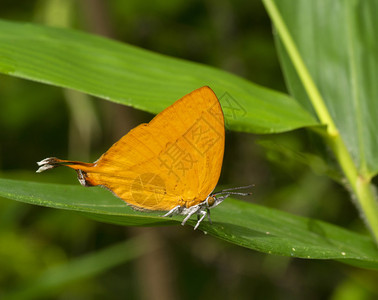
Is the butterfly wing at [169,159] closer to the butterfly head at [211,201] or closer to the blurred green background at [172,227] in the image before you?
the butterfly head at [211,201]

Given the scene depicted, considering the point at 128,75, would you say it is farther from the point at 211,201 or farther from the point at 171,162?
the point at 211,201

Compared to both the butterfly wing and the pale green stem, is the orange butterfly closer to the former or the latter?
the butterfly wing

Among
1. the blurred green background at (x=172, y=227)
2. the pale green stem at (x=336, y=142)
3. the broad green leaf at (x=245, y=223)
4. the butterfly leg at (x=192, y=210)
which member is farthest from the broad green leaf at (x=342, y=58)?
the blurred green background at (x=172, y=227)

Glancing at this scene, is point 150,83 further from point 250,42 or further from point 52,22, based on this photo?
point 250,42

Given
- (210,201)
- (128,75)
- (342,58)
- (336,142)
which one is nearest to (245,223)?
(210,201)

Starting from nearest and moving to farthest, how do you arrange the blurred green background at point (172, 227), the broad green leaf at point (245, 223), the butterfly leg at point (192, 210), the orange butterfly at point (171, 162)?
the broad green leaf at point (245, 223) → the orange butterfly at point (171, 162) → the butterfly leg at point (192, 210) → the blurred green background at point (172, 227)

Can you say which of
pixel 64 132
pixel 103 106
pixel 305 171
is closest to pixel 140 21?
pixel 103 106

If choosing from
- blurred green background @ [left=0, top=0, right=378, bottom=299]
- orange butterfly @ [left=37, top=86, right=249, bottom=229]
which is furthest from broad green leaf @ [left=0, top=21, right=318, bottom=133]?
blurred green background @ [left=0, top=0, right=378, bottom=299]
